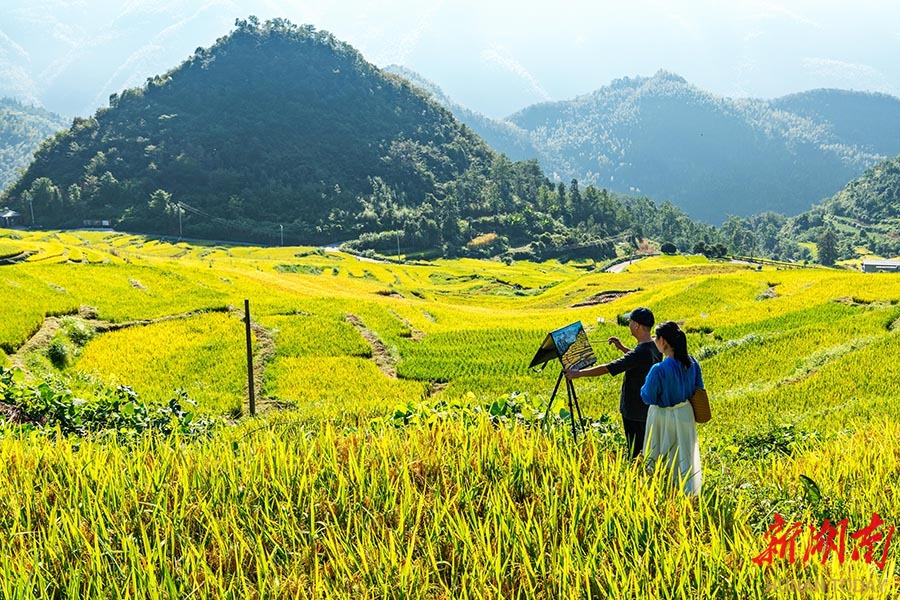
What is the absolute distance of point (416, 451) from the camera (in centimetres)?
538

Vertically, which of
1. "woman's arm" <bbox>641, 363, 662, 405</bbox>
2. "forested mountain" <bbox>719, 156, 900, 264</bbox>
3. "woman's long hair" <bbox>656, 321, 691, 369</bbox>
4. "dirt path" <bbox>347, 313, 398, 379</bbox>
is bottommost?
"dirt path" <bbox>347, 313, 398, 379</bbox>

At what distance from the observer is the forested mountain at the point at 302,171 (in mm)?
119250

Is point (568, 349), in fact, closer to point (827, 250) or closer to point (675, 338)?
point (675, 338)

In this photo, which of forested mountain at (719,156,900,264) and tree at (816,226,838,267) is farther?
forested mountain at (719,156,900,264)

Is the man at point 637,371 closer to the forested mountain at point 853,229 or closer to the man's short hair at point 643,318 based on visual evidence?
the man's short hair at point 643,318

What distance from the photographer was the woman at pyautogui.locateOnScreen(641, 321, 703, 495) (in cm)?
552

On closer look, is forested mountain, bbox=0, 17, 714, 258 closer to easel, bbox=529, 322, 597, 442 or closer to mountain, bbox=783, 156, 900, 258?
mountain, bbox=783, 156, 900, 258

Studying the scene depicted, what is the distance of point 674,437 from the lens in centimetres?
559

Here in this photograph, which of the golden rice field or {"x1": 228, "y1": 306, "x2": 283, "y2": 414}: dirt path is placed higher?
the golden rice field

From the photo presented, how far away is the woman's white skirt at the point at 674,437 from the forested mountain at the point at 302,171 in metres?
109

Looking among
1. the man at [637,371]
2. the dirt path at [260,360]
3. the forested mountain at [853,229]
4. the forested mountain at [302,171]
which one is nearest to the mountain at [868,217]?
the forested mountain at [853,229]

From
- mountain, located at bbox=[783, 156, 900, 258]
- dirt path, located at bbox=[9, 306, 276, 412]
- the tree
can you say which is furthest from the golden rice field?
mountain, located at bbox=[783, 156, 900, 258]

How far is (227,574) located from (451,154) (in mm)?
166178

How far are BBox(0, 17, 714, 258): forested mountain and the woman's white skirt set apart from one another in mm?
109488
